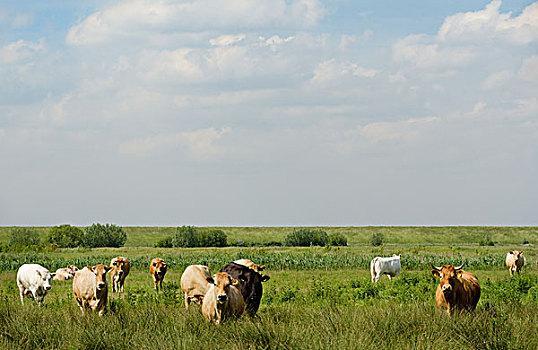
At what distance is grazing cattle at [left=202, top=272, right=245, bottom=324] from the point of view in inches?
563

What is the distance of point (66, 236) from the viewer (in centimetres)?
8012

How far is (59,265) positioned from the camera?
43.0 metres

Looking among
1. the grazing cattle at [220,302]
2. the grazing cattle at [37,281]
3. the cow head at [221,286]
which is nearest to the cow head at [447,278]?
the grazing cattle at [220,302]

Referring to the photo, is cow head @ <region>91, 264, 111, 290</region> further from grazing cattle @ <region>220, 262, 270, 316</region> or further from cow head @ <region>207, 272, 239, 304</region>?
cow head @ <region>207, 272, 239, 304</region>

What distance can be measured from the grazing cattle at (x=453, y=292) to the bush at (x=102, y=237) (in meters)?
69.0

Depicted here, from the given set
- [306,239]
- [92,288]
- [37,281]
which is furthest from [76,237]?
[92,288]

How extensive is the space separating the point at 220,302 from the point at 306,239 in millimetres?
72322

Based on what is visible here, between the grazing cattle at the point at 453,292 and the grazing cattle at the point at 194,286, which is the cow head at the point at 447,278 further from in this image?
the grazing cattle at the point at 194,286

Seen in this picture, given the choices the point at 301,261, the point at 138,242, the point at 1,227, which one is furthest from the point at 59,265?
the point at 1,227

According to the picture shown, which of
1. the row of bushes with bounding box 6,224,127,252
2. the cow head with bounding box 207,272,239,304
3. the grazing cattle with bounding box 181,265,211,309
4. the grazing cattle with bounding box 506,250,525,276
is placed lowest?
the grazing cattle with bounding box 506,250,525,276

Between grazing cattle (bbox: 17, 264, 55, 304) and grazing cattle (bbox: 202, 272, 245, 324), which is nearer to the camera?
grazing cattle (bbox: 202, 272, 245, 324)

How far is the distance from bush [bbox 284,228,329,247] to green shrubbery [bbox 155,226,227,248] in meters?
7.96

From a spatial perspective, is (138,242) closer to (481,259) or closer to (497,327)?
(481,259)

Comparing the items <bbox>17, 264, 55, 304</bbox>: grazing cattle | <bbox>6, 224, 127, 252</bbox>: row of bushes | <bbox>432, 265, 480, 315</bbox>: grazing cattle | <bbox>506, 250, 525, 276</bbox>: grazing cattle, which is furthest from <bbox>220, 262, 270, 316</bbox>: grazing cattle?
<bbox>6, 224, 127, 252</bbox>: row of bushes
